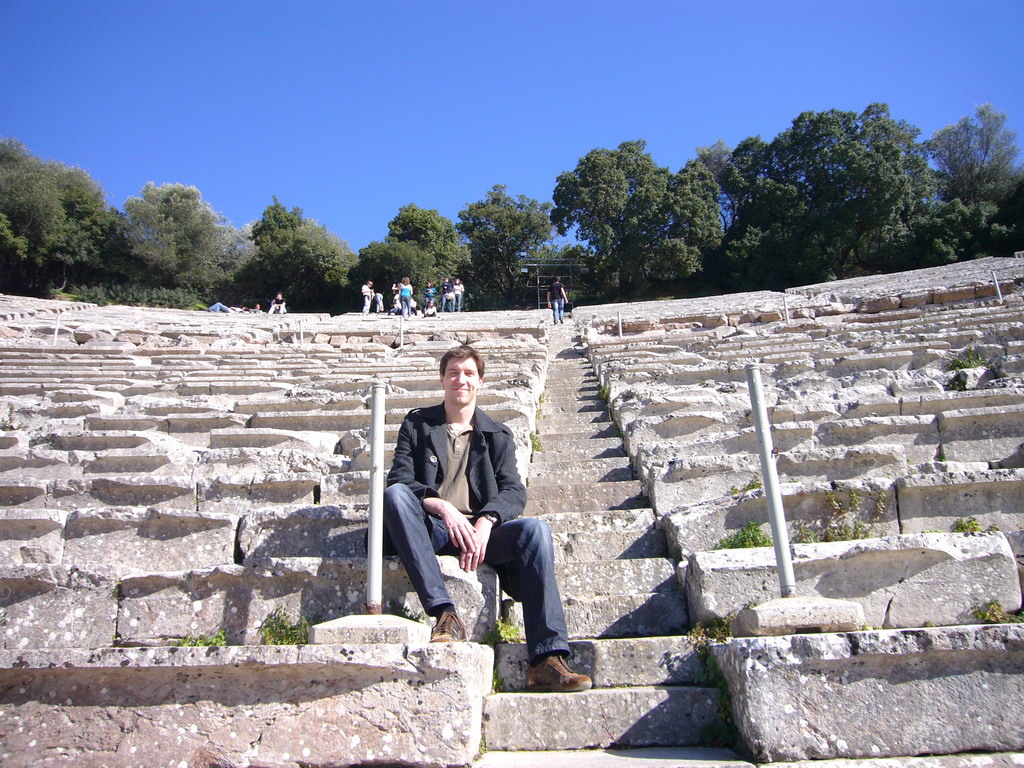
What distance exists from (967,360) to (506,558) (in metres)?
5.78

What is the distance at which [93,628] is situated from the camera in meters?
3.56

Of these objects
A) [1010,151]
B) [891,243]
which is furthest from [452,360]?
[1010,151]

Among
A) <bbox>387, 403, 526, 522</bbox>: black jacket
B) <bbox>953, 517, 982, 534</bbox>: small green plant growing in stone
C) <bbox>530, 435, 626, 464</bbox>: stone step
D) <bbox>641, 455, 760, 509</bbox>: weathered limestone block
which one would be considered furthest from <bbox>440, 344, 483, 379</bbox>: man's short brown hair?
<bbox>953, 517, 982, 534</bbox>: small green plant growing in stone

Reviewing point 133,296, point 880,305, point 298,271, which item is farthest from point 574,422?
point 298,271

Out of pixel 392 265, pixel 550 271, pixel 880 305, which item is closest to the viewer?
pixel 880 305

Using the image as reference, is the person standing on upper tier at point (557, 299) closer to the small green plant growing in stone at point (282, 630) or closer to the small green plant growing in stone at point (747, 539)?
the small green plant growing in stone at point (747, 539)

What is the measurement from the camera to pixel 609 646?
318 cm

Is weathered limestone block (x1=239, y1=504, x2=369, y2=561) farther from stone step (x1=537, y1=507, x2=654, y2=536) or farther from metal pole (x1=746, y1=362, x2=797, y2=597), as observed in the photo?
metal pole (x1=746, y1=362, x2=797, y2=597)

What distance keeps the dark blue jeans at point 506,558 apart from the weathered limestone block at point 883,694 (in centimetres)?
85

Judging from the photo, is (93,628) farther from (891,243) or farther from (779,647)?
(891,243)

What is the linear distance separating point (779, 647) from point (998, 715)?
783 mm

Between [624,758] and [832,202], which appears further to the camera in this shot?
[832,202]

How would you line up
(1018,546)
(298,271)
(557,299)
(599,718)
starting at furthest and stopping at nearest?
(298,271)
(557,299)
(1018,546)
(599,718)

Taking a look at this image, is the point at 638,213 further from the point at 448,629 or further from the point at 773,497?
the point at 448,629
